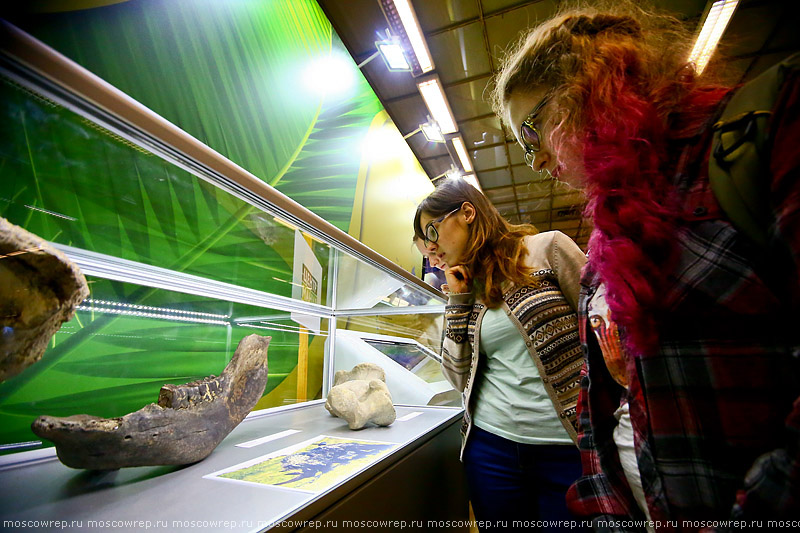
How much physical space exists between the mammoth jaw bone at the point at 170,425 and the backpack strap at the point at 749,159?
1.22 m

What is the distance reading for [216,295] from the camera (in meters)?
1.73

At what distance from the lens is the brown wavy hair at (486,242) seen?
134cm

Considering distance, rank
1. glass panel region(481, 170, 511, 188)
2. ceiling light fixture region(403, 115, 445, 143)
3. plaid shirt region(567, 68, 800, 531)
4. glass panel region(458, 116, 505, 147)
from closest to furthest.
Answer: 1. plaid shirt region(567, 68, 800, 531)
2. ceiling light fixture region(403, 115, 445, 143)
3. glass panel region(458, 116, 505, 147)
4. glass panel region(481, 170, 511, 188)

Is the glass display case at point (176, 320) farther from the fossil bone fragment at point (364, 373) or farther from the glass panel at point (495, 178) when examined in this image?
the glass panel at point (495, 178)

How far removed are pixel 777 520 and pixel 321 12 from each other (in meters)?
4.30

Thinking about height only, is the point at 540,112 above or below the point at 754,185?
above

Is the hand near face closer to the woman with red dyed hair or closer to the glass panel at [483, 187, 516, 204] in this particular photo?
the woman with red dyed hair

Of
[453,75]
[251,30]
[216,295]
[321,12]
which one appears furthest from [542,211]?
[216,295]

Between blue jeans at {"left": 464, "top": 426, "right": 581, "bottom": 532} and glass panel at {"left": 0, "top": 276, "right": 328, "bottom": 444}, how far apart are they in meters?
1.33

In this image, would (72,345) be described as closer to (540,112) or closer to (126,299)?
(126,299)

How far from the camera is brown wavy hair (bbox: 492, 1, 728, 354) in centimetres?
55

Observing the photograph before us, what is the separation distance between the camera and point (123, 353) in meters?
1.42

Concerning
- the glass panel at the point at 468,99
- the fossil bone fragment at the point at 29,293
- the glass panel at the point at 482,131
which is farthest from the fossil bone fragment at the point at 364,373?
the glass panel at the point at 482,131

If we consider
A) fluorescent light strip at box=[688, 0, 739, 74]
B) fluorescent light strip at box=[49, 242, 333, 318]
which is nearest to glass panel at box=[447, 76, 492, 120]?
fluorescent light strip at box=[688, 0, 739, 74]
